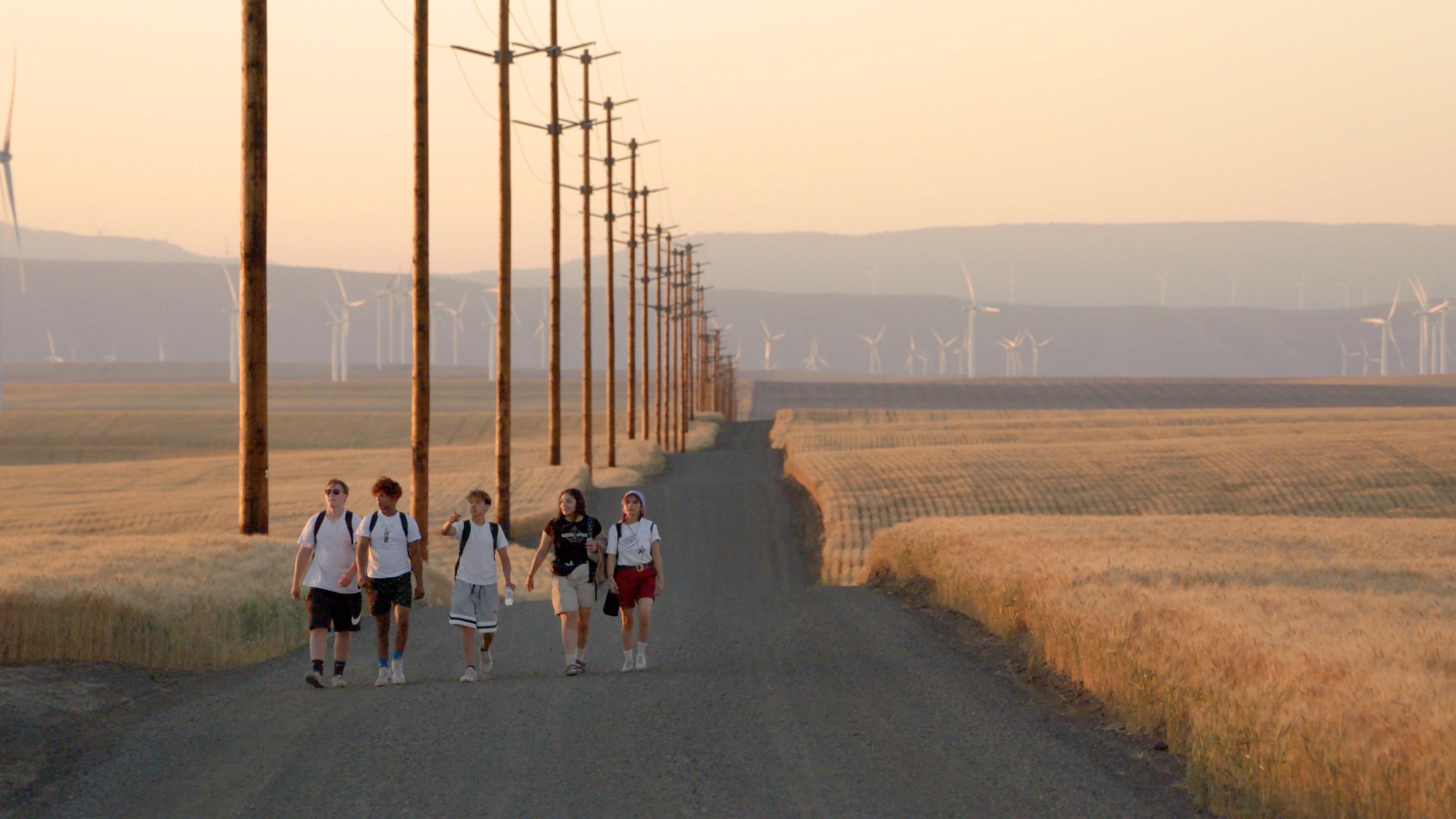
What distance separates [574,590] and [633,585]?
70 centimetres

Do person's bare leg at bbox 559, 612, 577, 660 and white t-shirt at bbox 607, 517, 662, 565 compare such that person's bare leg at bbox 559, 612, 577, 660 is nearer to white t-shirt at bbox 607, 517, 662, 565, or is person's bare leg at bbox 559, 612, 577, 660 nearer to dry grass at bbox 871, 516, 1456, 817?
white t-shirt at bbox 607, 517, 662, 565

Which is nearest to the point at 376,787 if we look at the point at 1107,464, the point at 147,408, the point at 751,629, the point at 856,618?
the point at 751,629

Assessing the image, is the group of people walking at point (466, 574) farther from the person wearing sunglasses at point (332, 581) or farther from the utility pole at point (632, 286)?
the utility pole at point (632, 286)

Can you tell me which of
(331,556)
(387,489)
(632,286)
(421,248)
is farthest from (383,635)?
(632,286)

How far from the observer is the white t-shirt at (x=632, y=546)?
50.9 ft

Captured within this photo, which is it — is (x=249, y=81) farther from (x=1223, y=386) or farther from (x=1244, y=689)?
(x=1223, y=386)

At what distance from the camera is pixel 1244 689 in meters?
9.64


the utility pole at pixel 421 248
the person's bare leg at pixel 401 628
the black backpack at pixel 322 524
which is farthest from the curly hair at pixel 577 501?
the utility pole at pixel 421 248

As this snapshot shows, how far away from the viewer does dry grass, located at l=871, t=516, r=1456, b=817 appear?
8.01 m

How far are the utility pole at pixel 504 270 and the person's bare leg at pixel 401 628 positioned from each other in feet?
55.3

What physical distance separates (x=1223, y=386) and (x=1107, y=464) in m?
125

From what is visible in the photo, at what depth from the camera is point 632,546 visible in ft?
51.0

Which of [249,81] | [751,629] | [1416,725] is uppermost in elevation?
[249,81]

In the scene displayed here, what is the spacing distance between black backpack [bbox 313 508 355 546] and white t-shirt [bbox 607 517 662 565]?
272cm
